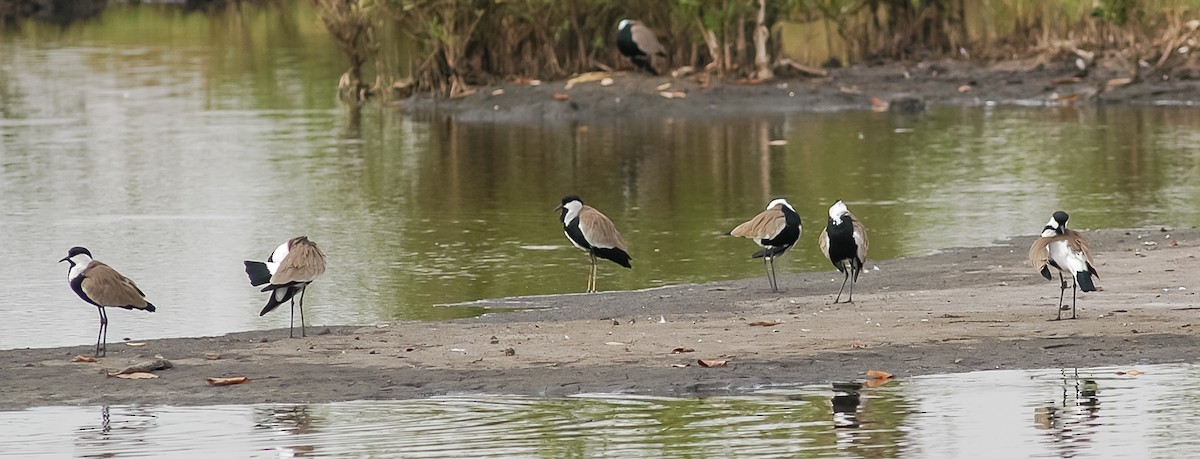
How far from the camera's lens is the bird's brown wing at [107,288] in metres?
10.9

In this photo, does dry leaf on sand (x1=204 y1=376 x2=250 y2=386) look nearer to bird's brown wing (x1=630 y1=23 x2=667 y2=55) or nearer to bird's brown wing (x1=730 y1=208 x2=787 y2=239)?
bird's brown wing (x1=730 y1=208 x2=787 y2=239)

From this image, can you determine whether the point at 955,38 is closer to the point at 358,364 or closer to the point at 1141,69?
the point at 1141,69

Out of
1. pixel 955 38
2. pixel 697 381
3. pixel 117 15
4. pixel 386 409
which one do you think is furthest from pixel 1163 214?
pixel 117 15

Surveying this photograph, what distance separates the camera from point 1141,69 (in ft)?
99.0

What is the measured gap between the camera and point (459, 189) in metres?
21.1

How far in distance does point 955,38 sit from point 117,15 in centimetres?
3310

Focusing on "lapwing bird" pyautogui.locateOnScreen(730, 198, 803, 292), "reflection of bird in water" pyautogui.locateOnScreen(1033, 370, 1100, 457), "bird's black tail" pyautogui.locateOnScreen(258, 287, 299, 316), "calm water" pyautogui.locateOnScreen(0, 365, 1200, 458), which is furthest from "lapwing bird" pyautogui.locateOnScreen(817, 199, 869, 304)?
"bird's black tail" pyautogui.locateOnScreen(258, 287, 299, 316)

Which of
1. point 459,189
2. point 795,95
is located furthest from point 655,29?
point 459,189

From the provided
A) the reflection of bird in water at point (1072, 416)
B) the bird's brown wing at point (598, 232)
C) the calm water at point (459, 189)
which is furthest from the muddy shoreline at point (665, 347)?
the calm water at point (459, 189)

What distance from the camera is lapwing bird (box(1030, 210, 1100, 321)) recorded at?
1095cm

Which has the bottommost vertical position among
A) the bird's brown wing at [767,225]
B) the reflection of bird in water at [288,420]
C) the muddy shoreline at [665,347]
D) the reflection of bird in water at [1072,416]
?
the muddy shoreline at [665,347]

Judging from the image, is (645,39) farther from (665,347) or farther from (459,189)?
(665,347)

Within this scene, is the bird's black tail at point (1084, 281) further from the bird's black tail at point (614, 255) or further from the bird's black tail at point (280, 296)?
the bird's black tail at point (280, 296)

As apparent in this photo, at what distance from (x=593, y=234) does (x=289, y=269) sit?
10.5 feet
